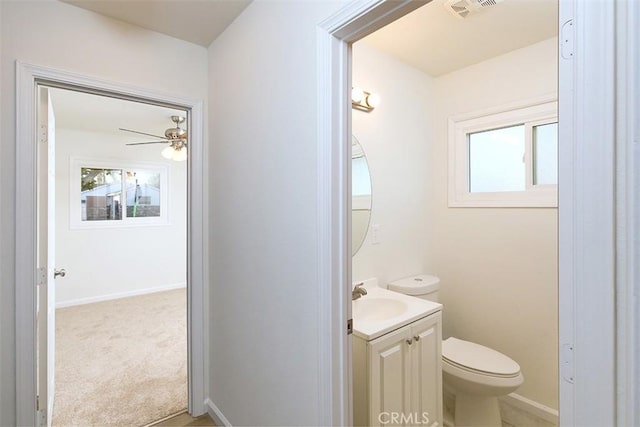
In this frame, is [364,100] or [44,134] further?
[364,100]

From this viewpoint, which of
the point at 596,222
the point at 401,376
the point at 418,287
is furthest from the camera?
the point at 418,287

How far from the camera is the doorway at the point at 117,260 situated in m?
2.30

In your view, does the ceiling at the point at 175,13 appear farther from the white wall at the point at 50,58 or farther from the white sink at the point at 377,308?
the white sink at the point at 377,308

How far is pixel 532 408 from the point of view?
2.12 meters

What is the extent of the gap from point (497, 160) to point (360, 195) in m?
1.13

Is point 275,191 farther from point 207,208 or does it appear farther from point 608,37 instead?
point 608,37

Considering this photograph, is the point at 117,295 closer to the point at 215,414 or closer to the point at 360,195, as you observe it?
the point at 215,414

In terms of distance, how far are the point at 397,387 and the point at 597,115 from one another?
1.47 meters

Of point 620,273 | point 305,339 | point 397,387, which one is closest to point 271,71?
point 305,339

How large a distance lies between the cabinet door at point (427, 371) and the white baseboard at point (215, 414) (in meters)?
1.13

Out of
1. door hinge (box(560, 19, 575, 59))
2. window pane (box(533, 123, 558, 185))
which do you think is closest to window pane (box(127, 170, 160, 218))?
window pane (box(533, 123, 558, 185))

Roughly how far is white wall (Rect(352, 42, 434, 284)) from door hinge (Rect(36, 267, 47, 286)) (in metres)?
1.77

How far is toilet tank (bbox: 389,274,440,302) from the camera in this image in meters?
2.21

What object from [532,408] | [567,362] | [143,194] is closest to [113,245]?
[143,194]
